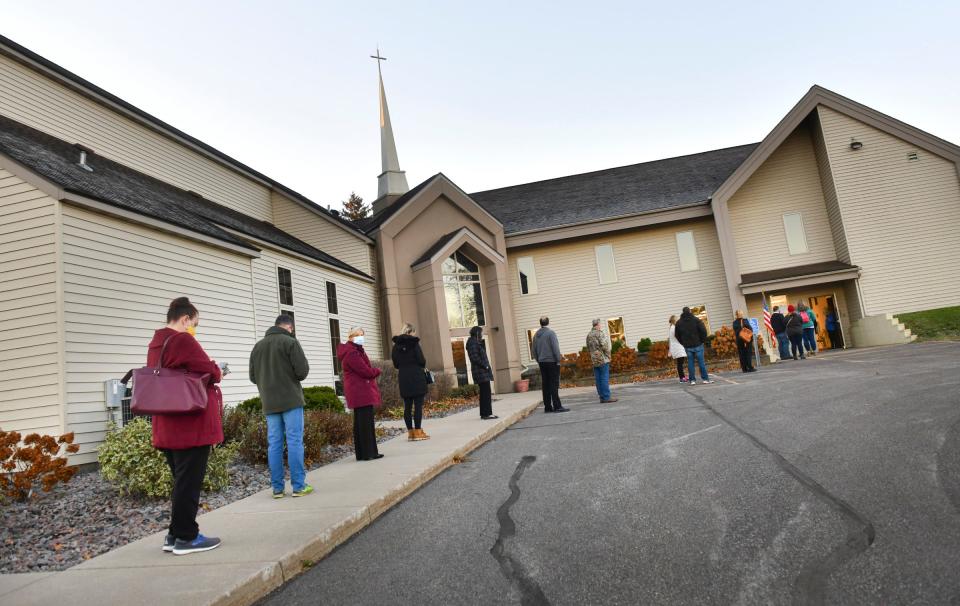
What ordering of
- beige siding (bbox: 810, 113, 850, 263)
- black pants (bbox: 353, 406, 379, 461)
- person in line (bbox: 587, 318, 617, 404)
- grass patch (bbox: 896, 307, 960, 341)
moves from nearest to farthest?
black pants (bbox: 353, 406, 379, 461), person in line (bbox: 587, 318, 617, 404), grass patch (bbox: 896, 307, 960, 341), beige siding (bbox: 810, 113, 850, 263)

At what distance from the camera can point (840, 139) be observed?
2322cm

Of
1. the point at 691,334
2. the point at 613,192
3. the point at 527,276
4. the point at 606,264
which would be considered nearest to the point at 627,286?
the point at 606,264

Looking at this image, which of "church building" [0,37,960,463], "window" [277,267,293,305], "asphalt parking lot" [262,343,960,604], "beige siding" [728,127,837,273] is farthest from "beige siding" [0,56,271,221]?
"beige siding" [728,127,837,273]

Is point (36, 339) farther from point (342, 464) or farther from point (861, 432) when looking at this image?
point (861, 432)

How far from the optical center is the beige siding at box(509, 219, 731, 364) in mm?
24656

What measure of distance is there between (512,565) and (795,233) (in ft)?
79.4

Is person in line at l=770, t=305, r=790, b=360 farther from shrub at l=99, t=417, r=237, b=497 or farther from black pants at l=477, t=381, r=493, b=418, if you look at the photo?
shrub at l=99, t=417, r=237, b=497

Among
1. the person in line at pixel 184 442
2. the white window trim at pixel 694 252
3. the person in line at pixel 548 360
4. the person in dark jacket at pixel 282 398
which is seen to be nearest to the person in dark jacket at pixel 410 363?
the person in dark jacket at pixel 282 398

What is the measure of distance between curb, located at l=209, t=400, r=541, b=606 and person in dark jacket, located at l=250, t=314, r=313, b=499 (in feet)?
3.42

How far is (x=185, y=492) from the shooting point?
4.60 metres

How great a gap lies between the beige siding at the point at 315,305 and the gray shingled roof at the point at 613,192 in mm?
7551

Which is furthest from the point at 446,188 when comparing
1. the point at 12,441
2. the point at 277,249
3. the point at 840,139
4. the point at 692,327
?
A: the point at 12,441

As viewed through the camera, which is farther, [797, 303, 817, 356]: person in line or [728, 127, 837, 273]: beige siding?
[728, 127, 837, 273]: beige siding

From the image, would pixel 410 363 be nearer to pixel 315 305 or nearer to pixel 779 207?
pixel 315 305
